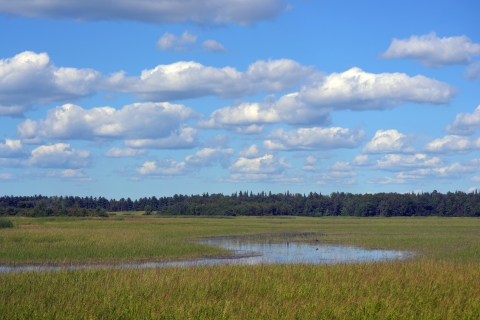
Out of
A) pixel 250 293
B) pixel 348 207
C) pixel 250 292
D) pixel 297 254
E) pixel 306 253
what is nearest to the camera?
pixel 250 293

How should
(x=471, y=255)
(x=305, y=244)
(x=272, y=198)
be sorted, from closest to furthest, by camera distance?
(x=471, y=255)
(x=305, y=244)
(x=272, y=198)

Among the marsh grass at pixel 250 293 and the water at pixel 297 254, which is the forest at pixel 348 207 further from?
the marsh grass at pixel 250 293

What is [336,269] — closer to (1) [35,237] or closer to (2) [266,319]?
(2) [266,319]

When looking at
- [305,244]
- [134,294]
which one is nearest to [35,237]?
[305,244]

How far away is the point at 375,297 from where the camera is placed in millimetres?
16688

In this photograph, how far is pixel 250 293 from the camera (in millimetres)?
17891

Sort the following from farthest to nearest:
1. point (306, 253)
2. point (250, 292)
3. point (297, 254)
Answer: point (306, 253)
point (297, 254)
point (250, 292)

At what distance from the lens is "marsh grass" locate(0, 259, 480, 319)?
15102 mm

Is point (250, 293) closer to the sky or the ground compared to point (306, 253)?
closer to the sky

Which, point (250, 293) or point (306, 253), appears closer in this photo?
point (250, 293)

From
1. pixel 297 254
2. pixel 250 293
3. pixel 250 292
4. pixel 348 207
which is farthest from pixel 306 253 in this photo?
pixel 348 207

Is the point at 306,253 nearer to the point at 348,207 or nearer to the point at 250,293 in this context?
the point at 250,293

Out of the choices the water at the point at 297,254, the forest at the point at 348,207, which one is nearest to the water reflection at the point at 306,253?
the water at the point at 297,254

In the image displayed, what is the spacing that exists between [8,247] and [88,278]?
628 inches
